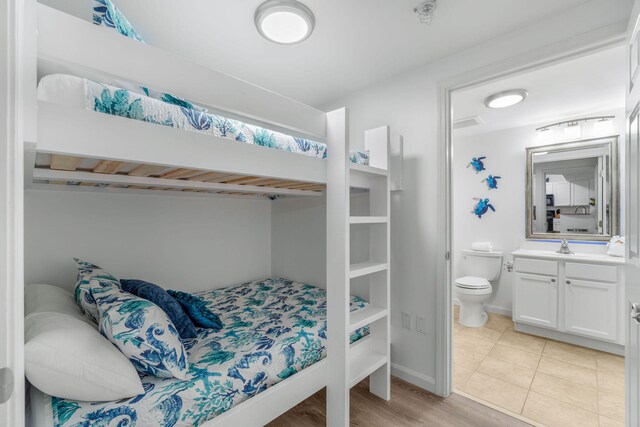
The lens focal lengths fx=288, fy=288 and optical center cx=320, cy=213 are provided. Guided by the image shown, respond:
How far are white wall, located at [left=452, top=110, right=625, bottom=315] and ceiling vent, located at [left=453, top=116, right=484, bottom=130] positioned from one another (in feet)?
1.60

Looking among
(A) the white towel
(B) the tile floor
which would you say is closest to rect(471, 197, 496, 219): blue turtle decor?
(A) the white towel

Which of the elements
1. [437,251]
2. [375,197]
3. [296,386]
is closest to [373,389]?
[296,386]

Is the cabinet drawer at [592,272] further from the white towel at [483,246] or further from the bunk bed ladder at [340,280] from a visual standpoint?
the bunk bed ladder at [340,280]

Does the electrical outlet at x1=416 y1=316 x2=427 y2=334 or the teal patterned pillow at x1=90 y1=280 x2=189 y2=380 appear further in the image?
the electrical outlet at x1=416 y1=316 x2=427 y2=334

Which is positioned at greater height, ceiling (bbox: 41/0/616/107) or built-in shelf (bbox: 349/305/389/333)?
ceiling (bbox: 41/0/616/107)

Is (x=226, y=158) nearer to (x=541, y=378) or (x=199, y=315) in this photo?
(x=199, y=315)

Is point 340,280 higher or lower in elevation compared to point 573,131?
lower

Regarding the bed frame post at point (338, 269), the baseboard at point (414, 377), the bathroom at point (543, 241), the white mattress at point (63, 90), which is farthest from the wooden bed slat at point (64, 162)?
the baseboard at point (414, 377)

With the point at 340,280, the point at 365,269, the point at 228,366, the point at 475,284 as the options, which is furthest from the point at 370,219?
the point at 475,284

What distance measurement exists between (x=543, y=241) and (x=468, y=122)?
1611mm

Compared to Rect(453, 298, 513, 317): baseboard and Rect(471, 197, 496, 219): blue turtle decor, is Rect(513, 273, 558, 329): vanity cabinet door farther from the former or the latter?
Rect(471, 197, 496, 219): blue turtle decor

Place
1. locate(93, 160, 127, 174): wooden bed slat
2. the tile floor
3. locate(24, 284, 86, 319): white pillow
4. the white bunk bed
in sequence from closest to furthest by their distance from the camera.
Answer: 1. the white bunk bed
2. locate(93, 160, 127, 174): wooden bed slat
3. locate(24, 284, 86, 319): white pillow
4. the tile floor

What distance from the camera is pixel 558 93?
102 inches

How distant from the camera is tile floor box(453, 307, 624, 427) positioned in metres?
1.82
